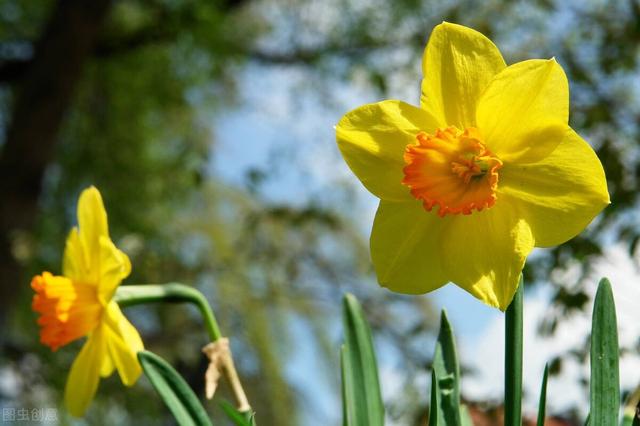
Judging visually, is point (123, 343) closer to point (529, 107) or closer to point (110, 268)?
point (110, 268)

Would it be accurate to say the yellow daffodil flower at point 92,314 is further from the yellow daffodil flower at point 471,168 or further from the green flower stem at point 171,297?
the yellow daffodil flower at point 471,168

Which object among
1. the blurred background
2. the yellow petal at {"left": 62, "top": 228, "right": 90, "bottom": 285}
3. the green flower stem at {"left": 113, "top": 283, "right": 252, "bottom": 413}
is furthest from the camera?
the blurred background

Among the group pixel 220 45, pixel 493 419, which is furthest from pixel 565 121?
pixel 220 45

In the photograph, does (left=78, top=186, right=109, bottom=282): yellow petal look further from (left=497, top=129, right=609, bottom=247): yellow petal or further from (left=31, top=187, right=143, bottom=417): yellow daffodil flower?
(left=497, top=129, right=609, bottom=247): yellow petal

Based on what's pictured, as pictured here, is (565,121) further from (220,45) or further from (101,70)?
(101,70)

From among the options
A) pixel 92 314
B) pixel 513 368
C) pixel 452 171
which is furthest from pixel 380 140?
pixel 92 314

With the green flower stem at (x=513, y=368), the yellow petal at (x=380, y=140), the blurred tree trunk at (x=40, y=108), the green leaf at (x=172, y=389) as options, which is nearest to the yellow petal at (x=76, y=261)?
the green leaf at (x=172, y=389)

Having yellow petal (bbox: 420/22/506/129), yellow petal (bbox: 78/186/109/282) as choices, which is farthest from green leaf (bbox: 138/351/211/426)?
yellow petal (bbox: 420/22/506/129)
